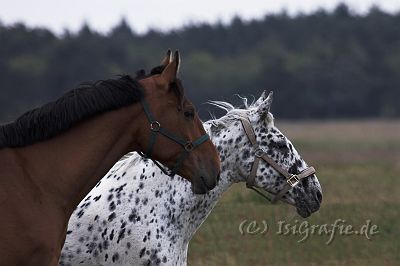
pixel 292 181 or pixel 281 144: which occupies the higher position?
pixel 281 144

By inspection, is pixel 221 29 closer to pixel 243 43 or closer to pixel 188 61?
pixel 243 43

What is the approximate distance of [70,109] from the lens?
5.38 metres

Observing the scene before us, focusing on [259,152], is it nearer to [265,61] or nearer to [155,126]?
[155,126]

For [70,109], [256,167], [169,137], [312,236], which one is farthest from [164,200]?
[312,236]

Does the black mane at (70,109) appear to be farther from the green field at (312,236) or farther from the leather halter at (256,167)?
the green field at (312,236)

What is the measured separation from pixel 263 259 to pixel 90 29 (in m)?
39.7

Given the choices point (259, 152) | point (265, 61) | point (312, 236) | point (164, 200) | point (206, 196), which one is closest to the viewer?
point (164, 200)

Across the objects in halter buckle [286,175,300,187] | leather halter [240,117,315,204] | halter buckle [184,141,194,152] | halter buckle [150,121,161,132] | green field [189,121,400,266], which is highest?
halter buckle [150,121,161,132]

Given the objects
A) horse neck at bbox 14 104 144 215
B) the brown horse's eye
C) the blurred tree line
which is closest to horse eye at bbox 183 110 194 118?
the brown horse's eye

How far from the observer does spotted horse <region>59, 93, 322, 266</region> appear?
6.41 meters

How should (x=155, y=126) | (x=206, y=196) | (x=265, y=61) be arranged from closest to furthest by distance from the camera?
(x=155, y=126)
(x=206, y=196)
(x=265, y=61)

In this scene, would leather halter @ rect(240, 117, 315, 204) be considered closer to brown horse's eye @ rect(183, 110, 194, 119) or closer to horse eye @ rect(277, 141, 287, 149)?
horse eye @ rect(277, 141, 287, 149)

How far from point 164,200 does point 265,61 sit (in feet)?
174

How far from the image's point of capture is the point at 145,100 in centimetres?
549
